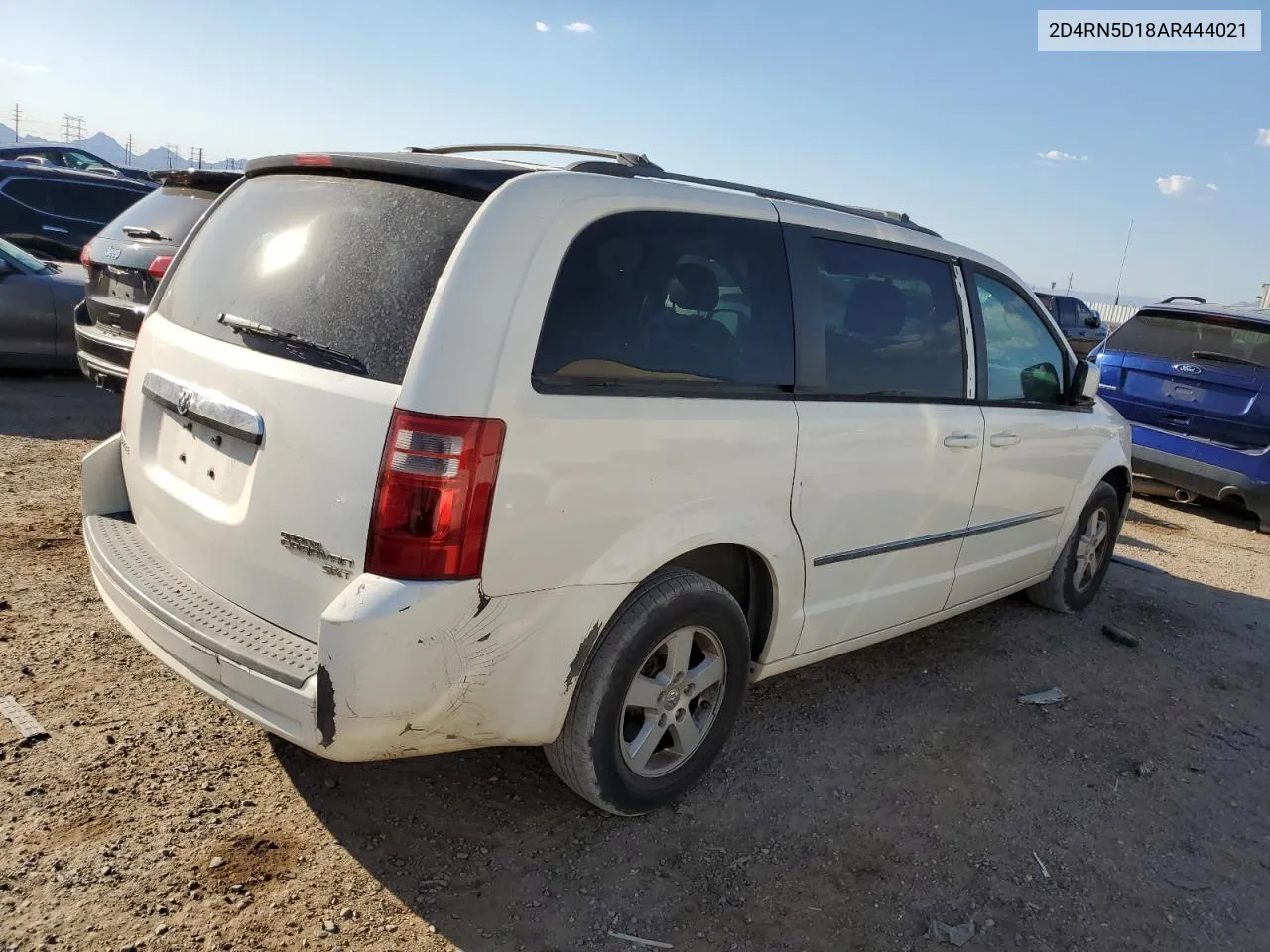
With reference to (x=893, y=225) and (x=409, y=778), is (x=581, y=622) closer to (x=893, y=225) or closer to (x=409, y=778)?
(x=409, y=778)

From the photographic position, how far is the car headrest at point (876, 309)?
3.47 metres

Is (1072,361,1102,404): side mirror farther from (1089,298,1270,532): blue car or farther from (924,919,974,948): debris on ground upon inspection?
(1089,298,1270,532): blue car

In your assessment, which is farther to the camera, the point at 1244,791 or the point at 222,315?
the point at 1244,791

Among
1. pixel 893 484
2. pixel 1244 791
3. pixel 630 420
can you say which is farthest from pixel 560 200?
pixel 1244 791

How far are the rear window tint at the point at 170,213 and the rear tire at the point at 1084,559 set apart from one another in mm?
5972

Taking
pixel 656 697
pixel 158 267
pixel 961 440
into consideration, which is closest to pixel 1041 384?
pixel 961 440

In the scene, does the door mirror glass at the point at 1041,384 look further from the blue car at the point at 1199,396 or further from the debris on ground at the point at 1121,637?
the blue car at the point at 1199,396

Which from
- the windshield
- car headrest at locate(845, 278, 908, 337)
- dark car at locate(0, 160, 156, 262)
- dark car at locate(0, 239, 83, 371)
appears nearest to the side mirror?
car headrest at locate(845, 278, 908, 337)

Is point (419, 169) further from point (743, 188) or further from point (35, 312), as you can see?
point (35, 312)

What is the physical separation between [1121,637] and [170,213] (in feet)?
22.0

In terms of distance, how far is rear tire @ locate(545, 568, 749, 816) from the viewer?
2.77 metres

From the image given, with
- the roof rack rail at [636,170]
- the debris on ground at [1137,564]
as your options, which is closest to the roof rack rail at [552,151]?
the roof rack rail at [636,170]

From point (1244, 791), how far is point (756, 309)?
2.69 metres

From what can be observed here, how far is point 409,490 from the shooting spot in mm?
2309
